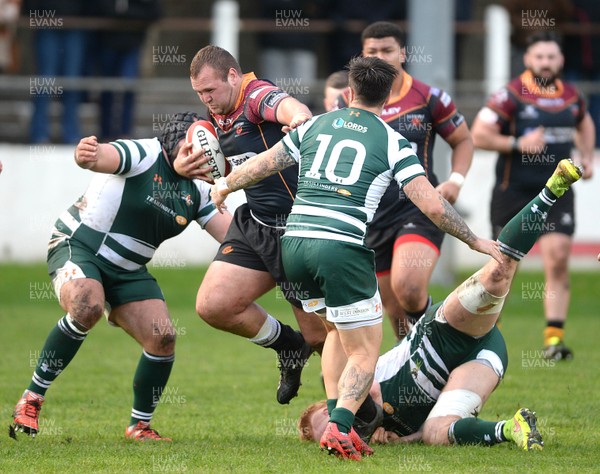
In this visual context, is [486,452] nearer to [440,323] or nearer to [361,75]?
[440,323]

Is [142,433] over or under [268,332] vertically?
under

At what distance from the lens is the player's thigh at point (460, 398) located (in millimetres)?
6598

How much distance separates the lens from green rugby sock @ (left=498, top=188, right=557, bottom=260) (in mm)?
6383

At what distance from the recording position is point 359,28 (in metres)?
16.9

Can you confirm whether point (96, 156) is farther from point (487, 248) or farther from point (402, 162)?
point (487, 248)

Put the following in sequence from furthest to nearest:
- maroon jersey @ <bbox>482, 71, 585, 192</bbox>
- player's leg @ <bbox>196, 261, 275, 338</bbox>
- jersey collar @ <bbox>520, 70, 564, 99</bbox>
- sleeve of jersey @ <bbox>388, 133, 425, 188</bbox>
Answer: jersey collar @ <bbox>520, 70, 564, 99</bbox>
maroon jersey @ <bbox>482, 71, 585, 192</bbox>
player's leg @ <bbox>196, 261, 275, 338</bbox>
sleeve of jersey @ <bbox>388, 133, 425, 188</bbox>

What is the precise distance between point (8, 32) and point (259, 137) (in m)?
10.8

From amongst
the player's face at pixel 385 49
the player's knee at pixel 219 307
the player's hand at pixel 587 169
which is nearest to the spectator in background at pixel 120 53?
the player's hand at pixel 587 169

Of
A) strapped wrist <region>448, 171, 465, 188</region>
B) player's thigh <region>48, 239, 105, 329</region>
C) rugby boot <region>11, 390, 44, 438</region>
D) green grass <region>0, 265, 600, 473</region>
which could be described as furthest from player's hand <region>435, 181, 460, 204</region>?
rugby boot <region>11, 390, 44, 438</region>

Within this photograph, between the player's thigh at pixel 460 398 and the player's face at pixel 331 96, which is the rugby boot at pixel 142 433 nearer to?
the player's thigh at pixel 460 398

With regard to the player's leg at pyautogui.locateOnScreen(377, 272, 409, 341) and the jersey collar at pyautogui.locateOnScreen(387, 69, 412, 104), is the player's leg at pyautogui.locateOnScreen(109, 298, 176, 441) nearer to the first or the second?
the player's leg at pyautogui.locateOnScreen(377, 272, 409, 341)

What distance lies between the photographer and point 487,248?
6.15m

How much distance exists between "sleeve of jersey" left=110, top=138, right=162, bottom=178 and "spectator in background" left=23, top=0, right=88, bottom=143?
9.07 m

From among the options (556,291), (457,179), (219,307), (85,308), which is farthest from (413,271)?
(556,291)
